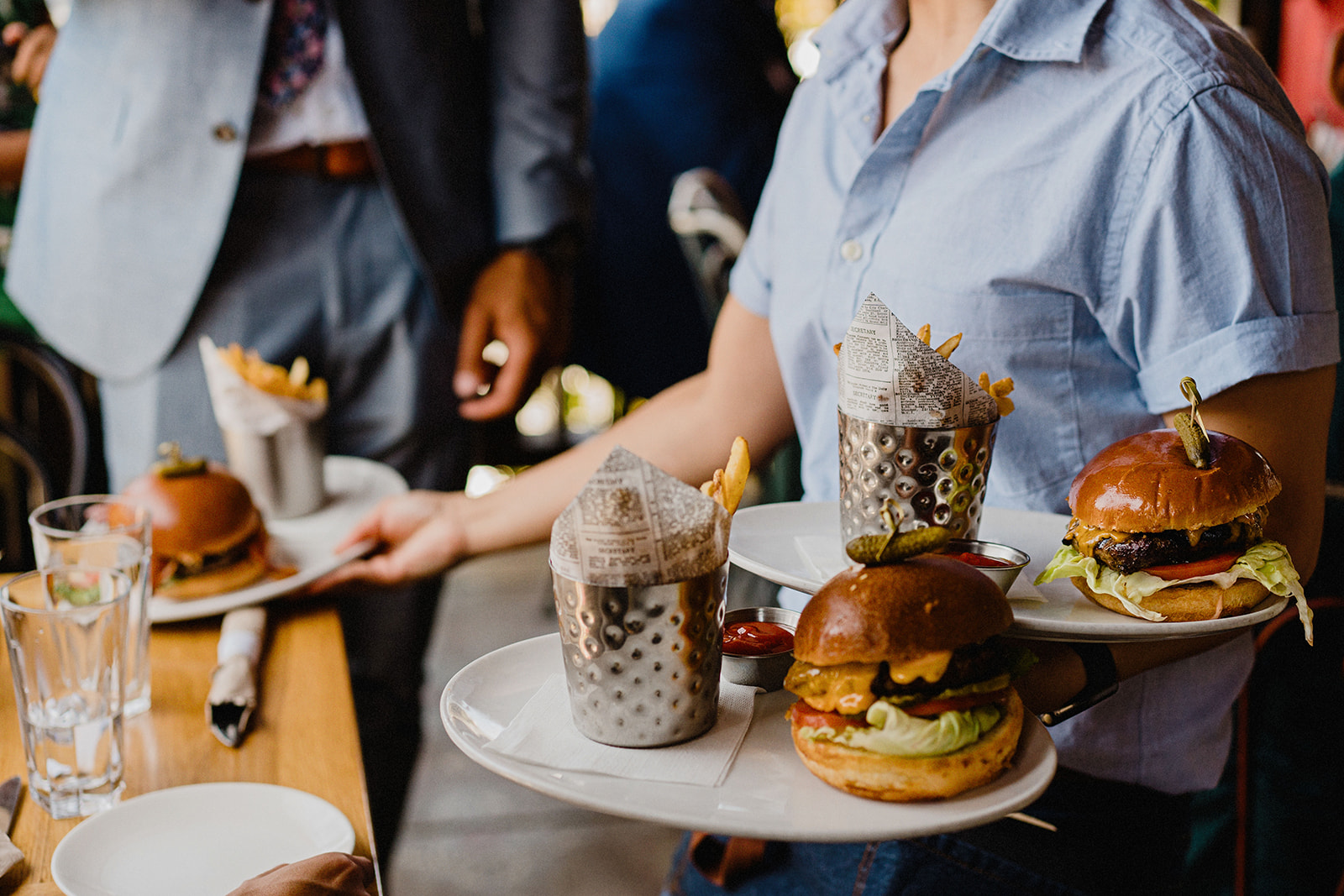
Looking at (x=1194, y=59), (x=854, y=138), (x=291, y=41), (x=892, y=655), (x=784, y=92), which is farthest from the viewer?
(x=784, y=92)

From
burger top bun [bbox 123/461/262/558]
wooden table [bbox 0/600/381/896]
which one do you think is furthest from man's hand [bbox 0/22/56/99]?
wooden table [bbox 0/600/381/896]

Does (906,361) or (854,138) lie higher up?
(854,138)

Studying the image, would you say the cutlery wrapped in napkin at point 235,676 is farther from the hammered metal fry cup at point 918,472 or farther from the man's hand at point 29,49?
the man's hand at point 29,49

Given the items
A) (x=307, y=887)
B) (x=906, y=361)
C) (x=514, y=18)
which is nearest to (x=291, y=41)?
(x=514, y=18)

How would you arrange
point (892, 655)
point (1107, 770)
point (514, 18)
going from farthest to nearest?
point (514, 18) < point (1107, 770) < point (892, 655)

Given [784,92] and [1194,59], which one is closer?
[1194,59]

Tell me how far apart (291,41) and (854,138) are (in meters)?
1.15

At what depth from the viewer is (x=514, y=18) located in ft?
6.93

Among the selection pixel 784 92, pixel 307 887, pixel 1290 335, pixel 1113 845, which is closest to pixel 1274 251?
pixel 1290 335

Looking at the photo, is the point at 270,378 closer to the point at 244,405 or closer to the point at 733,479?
the point at 244,405

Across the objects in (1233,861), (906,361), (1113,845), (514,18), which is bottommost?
(1233,861)

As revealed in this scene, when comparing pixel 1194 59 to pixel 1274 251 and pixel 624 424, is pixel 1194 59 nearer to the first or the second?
pixel 1274 251

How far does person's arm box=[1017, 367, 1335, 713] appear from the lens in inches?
38.4

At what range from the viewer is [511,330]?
206cm
